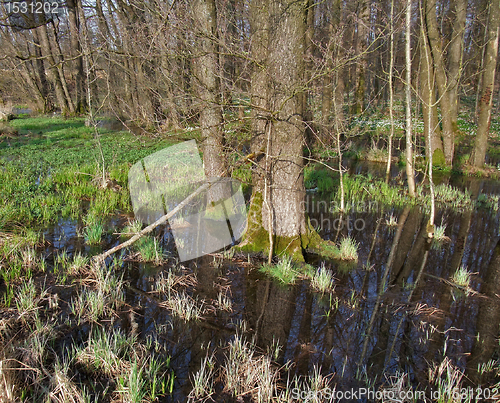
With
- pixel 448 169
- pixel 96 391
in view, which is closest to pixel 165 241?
pixel 96 391

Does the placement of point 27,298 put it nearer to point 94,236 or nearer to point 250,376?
point 94,236

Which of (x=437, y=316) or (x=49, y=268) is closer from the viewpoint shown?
(x=437, y=316)

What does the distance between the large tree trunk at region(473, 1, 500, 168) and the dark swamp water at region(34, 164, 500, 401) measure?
6673mm

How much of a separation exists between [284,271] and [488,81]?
1028cm

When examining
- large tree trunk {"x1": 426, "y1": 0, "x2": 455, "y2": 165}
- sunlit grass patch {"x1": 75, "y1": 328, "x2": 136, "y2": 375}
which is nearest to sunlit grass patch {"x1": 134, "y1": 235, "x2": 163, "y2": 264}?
sunlit grass patch {"x1": 75, "y1": 328, "x2": 136, "y2": 375}

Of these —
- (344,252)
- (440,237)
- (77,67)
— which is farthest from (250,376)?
(77,67)

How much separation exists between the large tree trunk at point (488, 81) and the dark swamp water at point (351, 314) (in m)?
6.67

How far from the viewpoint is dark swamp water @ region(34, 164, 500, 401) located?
317 centimetres

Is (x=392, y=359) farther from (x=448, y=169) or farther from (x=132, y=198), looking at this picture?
(x=448, y=169)

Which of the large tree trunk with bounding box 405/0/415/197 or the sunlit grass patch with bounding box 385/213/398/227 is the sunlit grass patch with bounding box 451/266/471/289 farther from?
the large tree trunk with bounding box 405/0/415/197

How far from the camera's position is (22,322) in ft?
11.2

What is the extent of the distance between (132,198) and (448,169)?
10.2m

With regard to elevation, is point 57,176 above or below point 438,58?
below

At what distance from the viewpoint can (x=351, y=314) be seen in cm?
→ 394
